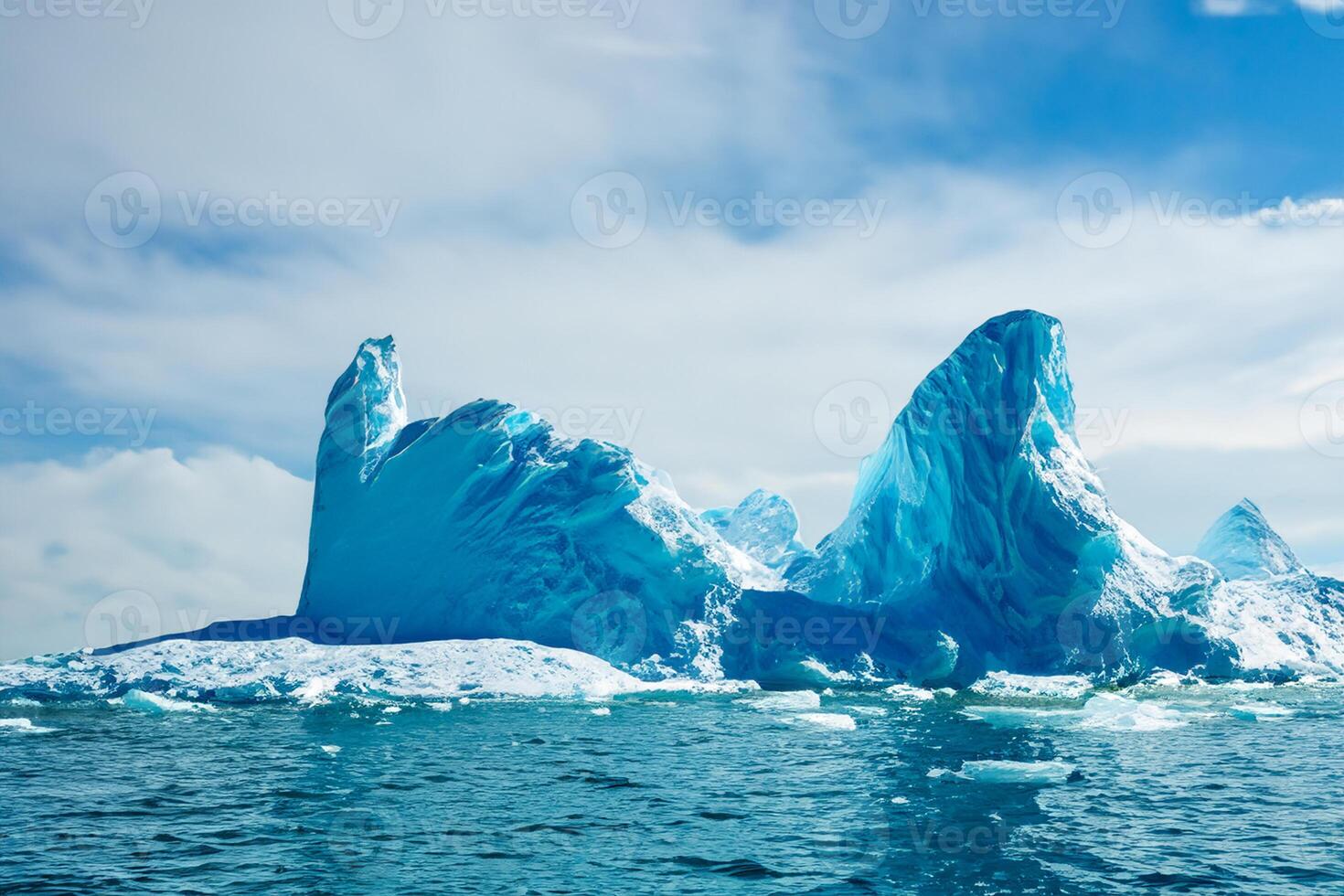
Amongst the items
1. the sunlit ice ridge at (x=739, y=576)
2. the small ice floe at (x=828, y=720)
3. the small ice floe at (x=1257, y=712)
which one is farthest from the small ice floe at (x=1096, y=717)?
the sunlit ice ridge at (x=739, y=576)

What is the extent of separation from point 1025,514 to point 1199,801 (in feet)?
84.4

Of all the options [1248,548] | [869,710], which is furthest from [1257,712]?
[1248,548]

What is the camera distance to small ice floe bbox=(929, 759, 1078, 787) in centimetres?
1536

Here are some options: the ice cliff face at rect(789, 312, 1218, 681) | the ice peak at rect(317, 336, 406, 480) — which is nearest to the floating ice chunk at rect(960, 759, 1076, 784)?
the ice cliff face at rect(789, 312, 1218, 681)

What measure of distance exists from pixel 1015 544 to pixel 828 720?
17.6 metres

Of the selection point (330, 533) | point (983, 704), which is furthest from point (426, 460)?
point (983, 704)

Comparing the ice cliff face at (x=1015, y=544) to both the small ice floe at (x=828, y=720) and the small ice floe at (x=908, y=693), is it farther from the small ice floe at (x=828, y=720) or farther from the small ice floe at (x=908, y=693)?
the small ice floe at (x=828, y=720)

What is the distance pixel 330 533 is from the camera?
130 feet

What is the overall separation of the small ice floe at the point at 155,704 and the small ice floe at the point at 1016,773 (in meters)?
23.1

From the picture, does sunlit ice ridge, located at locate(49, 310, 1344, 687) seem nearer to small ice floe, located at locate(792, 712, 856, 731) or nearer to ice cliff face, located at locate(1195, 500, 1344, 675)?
ice cliff face, located at locate(1195, 500, 1344, 675)

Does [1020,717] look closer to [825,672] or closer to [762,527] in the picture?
[825,672]

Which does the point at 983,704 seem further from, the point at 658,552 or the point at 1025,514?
the point at 658,552

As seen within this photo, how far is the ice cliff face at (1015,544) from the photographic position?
37188 millimetres

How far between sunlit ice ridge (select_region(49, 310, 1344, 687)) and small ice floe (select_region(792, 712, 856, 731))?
10.2 m
